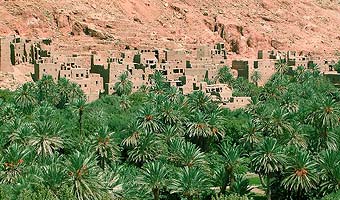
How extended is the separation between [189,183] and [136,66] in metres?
26.8

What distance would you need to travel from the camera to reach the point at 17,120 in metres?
36.5

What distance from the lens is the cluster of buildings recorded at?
165ft

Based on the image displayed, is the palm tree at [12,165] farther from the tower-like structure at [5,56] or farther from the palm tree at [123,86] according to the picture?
the tower-like structure at [5,56]

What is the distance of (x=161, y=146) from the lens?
3588 cm

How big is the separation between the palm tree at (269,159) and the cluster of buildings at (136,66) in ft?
60.0

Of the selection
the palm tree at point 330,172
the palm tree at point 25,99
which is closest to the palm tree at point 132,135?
the palm tree at point 25,99

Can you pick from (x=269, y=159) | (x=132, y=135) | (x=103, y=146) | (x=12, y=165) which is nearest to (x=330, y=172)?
(x=269, y=159)

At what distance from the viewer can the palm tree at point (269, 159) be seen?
30.3 metres

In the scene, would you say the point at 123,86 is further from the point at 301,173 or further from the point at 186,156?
the point at 301,173

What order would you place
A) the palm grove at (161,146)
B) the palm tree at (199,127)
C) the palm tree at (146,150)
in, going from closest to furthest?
the palm grove at (161,146), the palm tree at (146,150), the palm tree at (199,127)

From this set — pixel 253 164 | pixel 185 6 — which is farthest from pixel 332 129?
pixel 185 6

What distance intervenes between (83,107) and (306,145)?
583 inches

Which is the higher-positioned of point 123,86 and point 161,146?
point 123,86

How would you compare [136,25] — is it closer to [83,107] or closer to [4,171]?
[83,107]
